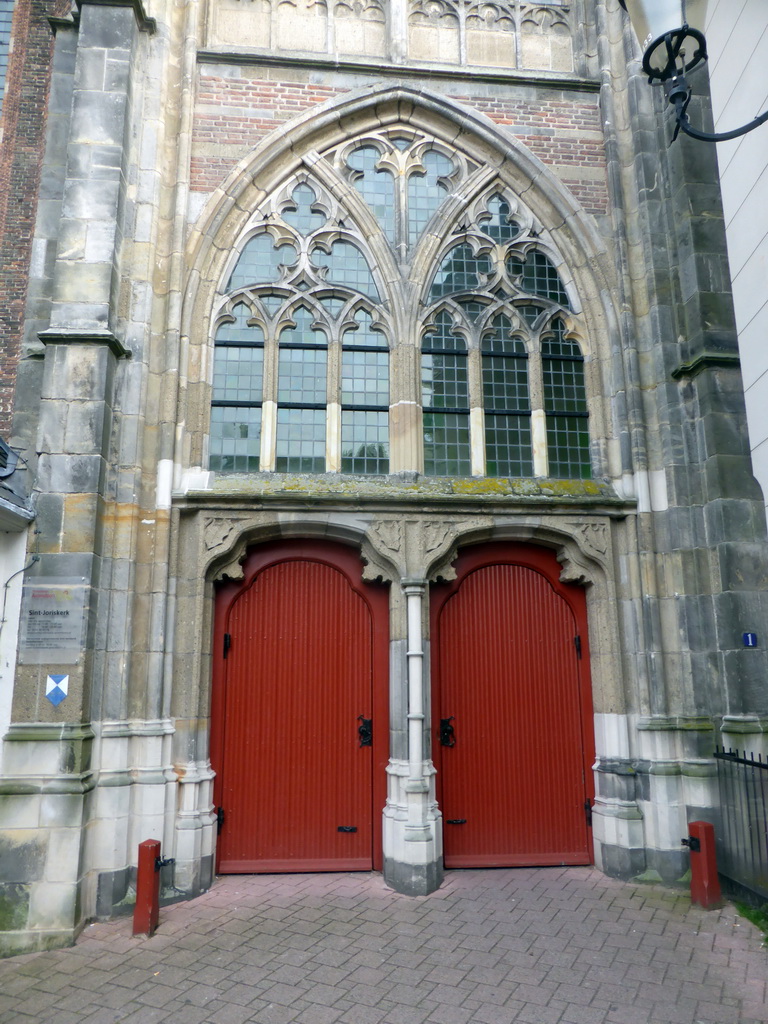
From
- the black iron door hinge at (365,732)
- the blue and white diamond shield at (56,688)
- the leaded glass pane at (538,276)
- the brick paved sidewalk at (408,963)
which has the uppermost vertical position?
the leaded glass pane at (538,276)

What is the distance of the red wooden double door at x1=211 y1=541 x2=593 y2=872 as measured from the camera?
6461 mm

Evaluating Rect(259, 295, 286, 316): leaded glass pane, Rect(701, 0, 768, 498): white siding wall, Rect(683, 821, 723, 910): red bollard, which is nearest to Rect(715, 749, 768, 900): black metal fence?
Rect(683, 821, 723, 910): red bollard

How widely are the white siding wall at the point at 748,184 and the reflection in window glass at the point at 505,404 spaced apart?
2017 millimetres

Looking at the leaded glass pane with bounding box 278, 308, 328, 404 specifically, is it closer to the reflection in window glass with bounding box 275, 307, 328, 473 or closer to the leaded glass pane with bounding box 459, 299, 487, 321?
the reflection in window glass with bounding box 275, 307, 328, 473

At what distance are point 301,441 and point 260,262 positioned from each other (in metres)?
1.94

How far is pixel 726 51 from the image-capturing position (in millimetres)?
6480

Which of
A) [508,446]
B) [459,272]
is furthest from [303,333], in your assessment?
[508,446]

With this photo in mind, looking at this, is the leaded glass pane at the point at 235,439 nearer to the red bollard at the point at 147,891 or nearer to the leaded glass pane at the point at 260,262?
the leaded glass pane at the point at 260,262

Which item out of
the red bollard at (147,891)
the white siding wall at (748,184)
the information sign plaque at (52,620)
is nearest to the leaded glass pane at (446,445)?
the white siding wall at (748,184)

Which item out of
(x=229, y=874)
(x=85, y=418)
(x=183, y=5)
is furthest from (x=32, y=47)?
(x=229, y=874)

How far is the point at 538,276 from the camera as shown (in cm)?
766

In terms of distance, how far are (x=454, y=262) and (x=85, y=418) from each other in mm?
4033

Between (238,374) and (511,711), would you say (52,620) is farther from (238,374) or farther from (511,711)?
(511,711)

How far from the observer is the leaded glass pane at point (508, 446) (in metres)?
7.19
